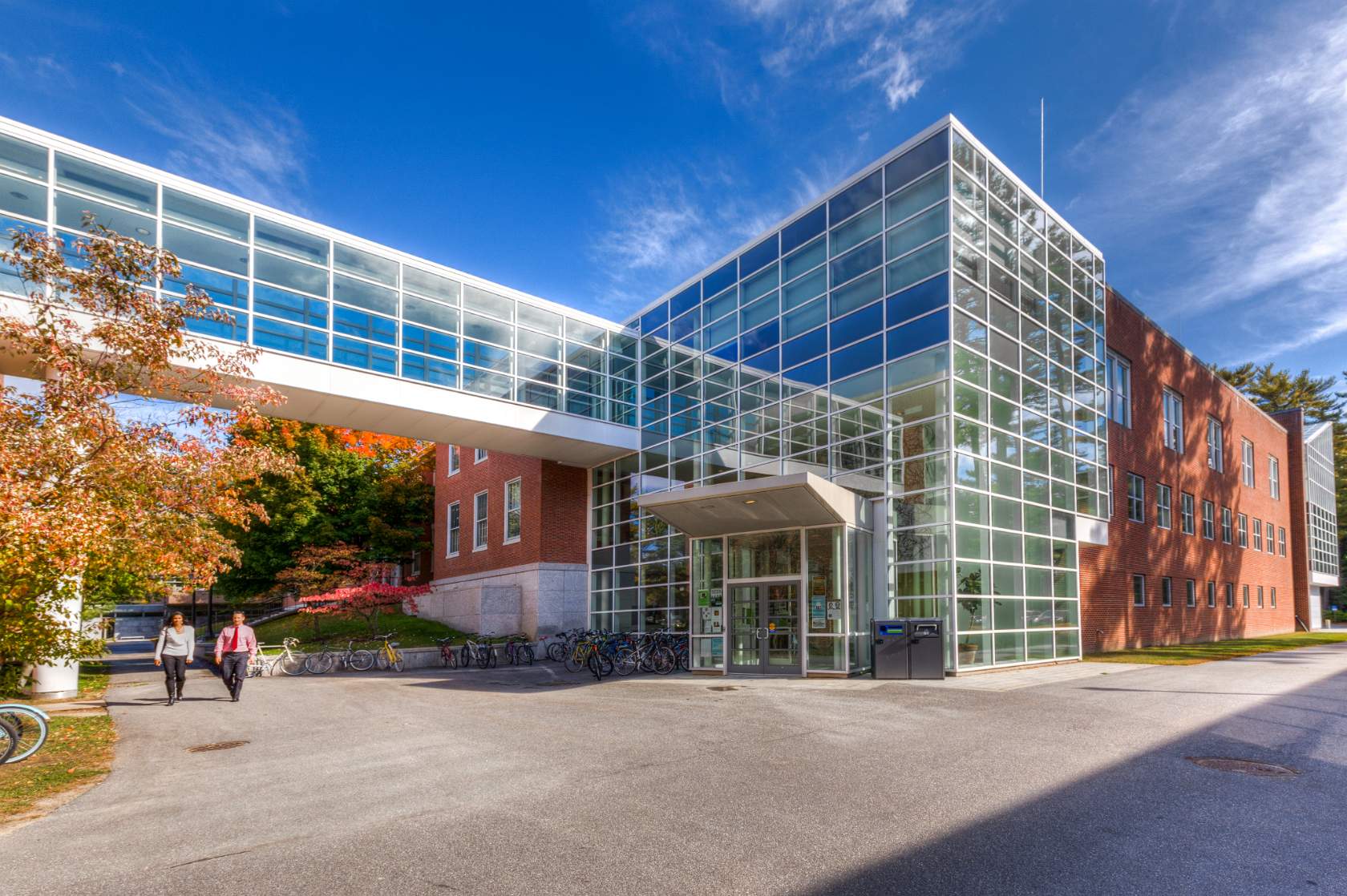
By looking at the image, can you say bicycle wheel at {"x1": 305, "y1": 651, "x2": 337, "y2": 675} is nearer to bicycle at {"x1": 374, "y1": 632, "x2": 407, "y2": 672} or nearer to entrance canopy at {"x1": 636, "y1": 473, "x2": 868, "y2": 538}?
bicycle at {"x1": 374, "y1": 632, "x2": 407, "y2": 672}

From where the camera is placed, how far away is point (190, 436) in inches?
468

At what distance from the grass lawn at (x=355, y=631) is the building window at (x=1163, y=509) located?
934 inches

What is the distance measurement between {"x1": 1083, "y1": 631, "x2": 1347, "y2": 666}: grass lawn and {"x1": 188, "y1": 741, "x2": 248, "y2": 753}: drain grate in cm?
1918

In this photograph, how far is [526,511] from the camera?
28.7m

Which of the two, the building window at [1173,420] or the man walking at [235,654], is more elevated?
the building window at [1173,420]

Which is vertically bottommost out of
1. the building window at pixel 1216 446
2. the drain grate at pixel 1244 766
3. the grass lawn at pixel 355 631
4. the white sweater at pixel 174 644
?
the grass lawn at pixel 355 631

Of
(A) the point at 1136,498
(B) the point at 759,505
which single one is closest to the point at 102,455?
(B) the point at 759,505

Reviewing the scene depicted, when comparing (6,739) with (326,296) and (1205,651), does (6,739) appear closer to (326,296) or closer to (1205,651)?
(326,296)

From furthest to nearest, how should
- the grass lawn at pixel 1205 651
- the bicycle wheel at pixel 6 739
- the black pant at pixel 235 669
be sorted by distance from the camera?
the grass lawn at pixel 1205 651 → the black pant at pixel 235 669 → the bicycle wheel at pixel 6 739

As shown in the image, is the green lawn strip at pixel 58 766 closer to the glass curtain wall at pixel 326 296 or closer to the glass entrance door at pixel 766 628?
the glass curtain wall at pixel 326 296

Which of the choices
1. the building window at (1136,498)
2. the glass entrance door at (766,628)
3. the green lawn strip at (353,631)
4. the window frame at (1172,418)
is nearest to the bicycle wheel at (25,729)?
the glass entrance door at (766,628)

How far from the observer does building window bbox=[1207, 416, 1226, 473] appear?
3403 centimetres

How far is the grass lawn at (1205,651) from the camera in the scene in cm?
2123

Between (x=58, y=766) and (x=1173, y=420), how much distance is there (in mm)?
33634
